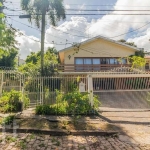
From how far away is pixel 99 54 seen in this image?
2175 centimetres

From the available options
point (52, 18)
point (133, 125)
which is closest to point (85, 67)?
point (52, 18)

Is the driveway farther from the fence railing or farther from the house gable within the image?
the house gable

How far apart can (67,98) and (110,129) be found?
2.83 metres

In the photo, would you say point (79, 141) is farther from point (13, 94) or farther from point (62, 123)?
point (13, 94)

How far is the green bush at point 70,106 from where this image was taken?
366 inches

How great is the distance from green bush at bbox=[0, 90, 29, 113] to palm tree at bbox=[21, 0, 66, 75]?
464cm

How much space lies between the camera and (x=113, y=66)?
68.9 feet

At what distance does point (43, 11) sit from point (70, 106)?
8.57 meters

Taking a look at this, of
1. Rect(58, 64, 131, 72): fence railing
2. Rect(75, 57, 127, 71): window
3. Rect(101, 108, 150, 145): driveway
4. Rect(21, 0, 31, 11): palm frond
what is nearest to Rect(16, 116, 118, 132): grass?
Rect(101, 108, 150, 145): driveway

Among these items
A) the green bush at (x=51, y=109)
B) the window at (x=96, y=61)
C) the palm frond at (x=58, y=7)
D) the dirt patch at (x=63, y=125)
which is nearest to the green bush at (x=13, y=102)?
the green bush at (x=51, y=109)

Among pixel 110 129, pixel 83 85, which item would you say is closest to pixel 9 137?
pixel 110 129

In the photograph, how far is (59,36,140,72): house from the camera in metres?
21.0

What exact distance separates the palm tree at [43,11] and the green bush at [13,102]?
4643mm

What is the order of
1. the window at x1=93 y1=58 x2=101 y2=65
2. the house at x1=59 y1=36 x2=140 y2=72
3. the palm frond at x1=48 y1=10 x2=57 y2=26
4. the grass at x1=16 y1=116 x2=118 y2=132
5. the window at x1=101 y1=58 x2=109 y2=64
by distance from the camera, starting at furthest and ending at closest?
the window at x1=101 y1=58 x2=109 y2=64
the window at x1=93 y1=58 x2=101 y2=65
the house at x1=59 y1=36 x2=140 y2=72
the palm frond at x1=48 y1=10 x2=57 y2=26
the grass at x1=16 y1=116 x2=118 y2=132
